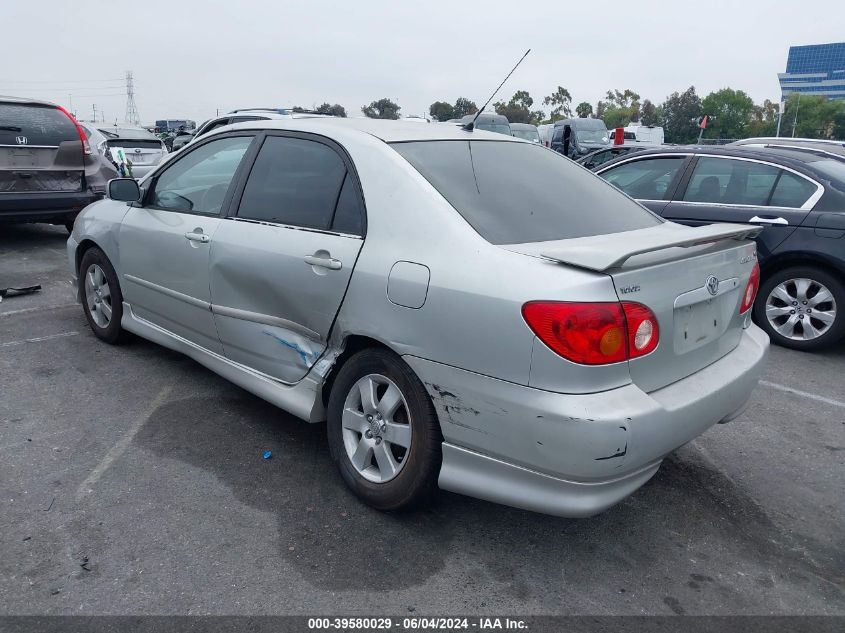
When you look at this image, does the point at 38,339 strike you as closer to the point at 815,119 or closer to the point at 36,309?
the point at 36,309

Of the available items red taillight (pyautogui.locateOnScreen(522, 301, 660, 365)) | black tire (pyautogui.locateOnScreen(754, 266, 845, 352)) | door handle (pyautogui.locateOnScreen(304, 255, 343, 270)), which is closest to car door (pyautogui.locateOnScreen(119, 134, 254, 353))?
door handle (pyautogui.locateOnScreen(304, 255, 343, 270))

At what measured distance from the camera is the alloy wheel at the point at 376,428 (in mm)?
2945

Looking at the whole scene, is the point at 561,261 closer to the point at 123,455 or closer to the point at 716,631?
the point at 716,631

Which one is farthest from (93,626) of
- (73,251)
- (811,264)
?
(811,264)

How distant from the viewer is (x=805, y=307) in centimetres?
578

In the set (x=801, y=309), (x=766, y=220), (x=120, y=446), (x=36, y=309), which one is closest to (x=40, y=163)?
(x=36, y=309)

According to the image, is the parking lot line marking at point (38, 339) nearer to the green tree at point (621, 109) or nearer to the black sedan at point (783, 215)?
the black sedan at point (783, 215)

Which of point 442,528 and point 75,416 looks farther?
point 75,416

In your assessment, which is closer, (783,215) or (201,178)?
(201,178)

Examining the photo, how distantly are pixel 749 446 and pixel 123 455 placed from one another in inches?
132

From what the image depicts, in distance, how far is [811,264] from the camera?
18.9ft

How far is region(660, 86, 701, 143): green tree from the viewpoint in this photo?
86.6 metres

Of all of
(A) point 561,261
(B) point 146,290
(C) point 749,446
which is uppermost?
(A) point 561,261

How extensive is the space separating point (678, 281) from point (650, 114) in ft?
378
